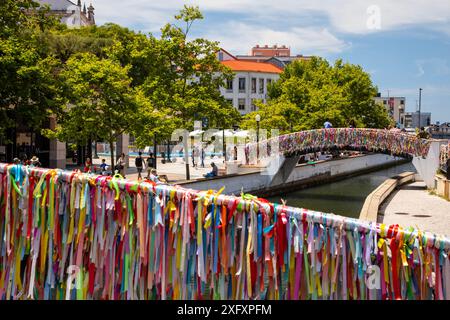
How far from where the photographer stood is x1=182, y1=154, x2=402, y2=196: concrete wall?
3497cm

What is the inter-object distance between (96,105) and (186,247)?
2187 centimetres

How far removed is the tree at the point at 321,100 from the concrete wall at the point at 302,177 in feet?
13.3

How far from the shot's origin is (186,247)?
7.36m

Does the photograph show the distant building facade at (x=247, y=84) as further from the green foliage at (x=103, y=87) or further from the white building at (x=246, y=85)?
the green foliage at (x=103, y=87)

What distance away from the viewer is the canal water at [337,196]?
3688 cm

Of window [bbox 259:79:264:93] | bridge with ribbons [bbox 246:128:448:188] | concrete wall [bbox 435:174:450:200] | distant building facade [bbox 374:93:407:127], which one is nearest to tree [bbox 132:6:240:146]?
bridge with ribbons [bbox 246:128:448:188]

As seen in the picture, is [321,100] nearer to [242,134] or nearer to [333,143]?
[242,134]

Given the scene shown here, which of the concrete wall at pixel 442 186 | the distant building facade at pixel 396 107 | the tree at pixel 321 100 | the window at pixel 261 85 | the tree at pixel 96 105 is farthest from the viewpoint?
the distant building facade at pixel 396 107

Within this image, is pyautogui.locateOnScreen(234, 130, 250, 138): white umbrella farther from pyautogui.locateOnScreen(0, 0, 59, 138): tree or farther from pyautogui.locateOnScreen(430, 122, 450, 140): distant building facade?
pyautogui.locateOnScreen(430, 122, 450, 140): distant building facade

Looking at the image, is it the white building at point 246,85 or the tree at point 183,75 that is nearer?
the tree at point 183,75

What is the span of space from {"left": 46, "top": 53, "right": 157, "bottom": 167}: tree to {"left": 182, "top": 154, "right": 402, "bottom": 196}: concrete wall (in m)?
4.50

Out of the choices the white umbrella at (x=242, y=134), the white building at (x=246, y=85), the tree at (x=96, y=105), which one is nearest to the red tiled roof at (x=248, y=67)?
the white building at (x=246, y=85)

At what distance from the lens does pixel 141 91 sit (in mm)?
32125
